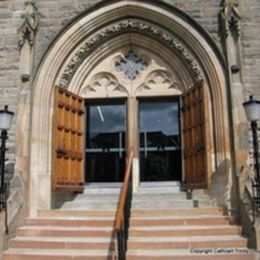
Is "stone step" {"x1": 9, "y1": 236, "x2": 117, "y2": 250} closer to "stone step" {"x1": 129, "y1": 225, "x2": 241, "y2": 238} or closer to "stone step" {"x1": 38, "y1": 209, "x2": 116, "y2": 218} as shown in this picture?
"stone step" {"x1": 129, "y1": 225, "x2": 241, "y2": 238}

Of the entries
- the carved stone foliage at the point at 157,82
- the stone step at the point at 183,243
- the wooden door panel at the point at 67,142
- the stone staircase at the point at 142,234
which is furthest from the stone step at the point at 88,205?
the carved stone foliage at the point at 157,82

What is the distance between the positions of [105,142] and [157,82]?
61.4 inches

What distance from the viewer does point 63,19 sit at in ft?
→ 24.5

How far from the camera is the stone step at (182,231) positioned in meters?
5.61

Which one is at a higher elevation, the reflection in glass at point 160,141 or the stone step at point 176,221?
the reflection in glass at point 160,141

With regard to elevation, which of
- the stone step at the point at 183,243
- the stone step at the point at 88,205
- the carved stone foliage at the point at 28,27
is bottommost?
the stone step at the point at 183,243

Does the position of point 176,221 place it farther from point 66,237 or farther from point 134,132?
point 134,132

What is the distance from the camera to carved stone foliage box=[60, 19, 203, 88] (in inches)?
291

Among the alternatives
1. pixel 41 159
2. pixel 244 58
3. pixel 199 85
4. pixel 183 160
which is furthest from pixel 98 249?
pixel 244 58

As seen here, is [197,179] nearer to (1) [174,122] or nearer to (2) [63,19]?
(1) [174,122]

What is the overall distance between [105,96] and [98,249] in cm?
346

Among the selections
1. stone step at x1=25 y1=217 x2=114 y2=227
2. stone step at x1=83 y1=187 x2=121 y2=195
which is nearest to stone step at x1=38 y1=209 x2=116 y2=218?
stone step at x1=25 y1=217 x2=114 y2=227

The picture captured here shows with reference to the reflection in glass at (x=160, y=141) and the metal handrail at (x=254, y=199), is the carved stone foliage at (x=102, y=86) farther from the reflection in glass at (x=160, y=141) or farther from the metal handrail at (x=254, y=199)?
the metal handrail at (x=254, y=199)

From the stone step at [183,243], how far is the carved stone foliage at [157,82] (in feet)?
10.9
